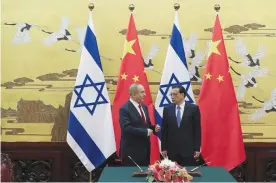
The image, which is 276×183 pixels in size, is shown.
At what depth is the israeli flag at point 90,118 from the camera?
470 cm

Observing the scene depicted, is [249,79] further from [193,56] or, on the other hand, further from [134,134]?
[134,134]

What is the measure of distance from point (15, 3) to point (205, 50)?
236 cm

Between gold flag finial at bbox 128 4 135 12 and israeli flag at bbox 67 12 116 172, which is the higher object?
gold flag finial at bbox 128 4 135 12

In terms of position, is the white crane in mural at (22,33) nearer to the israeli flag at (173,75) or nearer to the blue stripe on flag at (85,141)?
the blue stripe on flag at (85,141)

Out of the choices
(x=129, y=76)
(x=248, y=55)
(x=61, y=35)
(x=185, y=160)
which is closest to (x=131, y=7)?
(x=129, y=76)

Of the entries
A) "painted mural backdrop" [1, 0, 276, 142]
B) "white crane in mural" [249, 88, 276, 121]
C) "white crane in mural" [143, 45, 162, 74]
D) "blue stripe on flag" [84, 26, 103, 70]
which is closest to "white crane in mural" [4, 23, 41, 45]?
"painted mural backdrop" [1, 0, 276, 142]

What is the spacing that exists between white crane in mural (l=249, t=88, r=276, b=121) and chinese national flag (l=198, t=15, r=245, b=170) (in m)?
0.43

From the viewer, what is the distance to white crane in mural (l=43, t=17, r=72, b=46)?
503cm

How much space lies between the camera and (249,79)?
498cm

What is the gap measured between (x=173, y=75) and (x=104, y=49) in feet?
2.99

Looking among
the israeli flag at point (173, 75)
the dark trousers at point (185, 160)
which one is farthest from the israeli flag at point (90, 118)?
the dark trousers at point (185, 160)

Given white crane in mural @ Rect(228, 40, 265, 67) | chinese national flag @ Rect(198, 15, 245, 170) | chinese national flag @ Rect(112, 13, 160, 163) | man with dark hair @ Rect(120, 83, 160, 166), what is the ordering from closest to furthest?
man with dark hair @ Rect(120, 83, 160, 166) → chinese national flag @ Rect(198, 15, 245, 170) → chinese national flag @ Rect(112, 13, 160, 163) → white crane in mural @ Rect(228, 40, 265, 67)

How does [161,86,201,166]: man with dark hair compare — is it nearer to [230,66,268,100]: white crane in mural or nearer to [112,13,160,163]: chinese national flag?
[112,13,160,163]: chinese national flag

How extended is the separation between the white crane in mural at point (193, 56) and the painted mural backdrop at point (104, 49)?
1 centimetres
